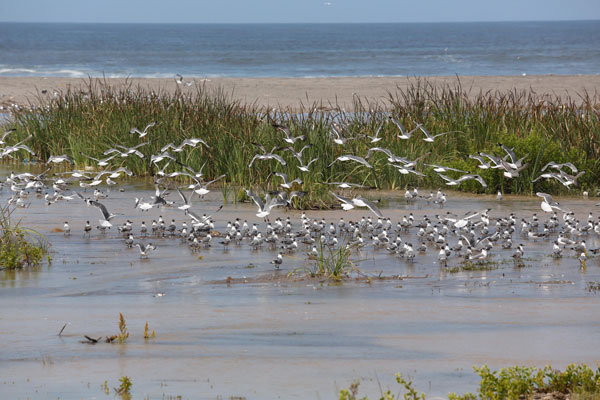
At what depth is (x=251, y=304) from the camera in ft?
31.8

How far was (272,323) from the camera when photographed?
889 centimetres

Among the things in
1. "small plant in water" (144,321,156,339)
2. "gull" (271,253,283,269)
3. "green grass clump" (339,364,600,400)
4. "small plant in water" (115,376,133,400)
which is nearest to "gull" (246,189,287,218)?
"gull" (271,253,283,269)

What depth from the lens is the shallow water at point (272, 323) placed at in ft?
23.8

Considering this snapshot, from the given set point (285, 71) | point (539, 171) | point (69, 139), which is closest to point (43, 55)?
point (285, 71)

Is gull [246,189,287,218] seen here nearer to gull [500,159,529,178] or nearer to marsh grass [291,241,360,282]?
marsh grass [291,241,360,282]

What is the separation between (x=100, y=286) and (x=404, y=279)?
3474mm

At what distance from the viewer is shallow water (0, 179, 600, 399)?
7.25 m

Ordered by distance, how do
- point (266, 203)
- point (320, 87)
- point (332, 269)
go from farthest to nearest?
point (320, 87) < point (266, 203) < point (332, 269)

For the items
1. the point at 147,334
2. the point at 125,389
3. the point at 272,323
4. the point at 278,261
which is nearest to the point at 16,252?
the point at 278,261

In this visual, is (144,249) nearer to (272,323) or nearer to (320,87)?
(272,323)

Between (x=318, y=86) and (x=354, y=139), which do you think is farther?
(x=318, y=86)

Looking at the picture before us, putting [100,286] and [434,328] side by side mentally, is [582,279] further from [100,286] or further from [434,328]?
[100,286]

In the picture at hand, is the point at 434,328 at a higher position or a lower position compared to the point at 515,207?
lower

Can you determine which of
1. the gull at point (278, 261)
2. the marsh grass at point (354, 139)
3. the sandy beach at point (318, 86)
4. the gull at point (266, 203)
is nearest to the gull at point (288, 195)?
the gull at point (266, 203)
